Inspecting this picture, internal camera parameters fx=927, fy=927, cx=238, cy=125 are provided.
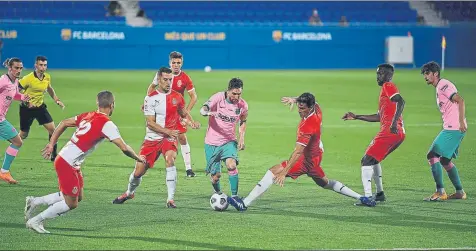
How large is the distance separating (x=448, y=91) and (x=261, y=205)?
3.22 meters

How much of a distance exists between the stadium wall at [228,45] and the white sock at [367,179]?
117ft

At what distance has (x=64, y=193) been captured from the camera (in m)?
11.0

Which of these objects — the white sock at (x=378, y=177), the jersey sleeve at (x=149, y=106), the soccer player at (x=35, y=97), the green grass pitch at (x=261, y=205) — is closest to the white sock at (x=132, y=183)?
the green grass pitch at (x=261, y=205)

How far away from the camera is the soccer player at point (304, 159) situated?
12430 millimetres

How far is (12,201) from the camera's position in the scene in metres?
13.4

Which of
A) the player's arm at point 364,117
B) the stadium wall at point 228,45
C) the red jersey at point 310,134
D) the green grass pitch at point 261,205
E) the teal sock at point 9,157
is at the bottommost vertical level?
the green grass pitch at point 261,205

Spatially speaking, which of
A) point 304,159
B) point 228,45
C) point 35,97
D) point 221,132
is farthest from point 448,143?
point 228,45

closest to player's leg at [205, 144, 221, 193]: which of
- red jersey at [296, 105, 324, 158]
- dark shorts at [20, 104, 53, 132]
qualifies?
red jersey at [296, 105, 324, 158]

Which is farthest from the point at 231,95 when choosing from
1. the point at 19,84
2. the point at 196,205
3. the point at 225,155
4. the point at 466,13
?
the point at 466,13

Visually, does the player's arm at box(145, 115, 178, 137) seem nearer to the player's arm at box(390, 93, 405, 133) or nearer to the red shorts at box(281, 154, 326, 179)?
the red shorts at box(281, 154, 326, 179)

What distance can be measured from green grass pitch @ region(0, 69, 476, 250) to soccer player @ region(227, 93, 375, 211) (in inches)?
8.0

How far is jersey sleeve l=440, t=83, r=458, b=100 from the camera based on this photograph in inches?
534

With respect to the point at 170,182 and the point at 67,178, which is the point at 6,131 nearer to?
the point at 170,182

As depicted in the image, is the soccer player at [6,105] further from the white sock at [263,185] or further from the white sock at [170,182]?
the white sock at [263,185]
